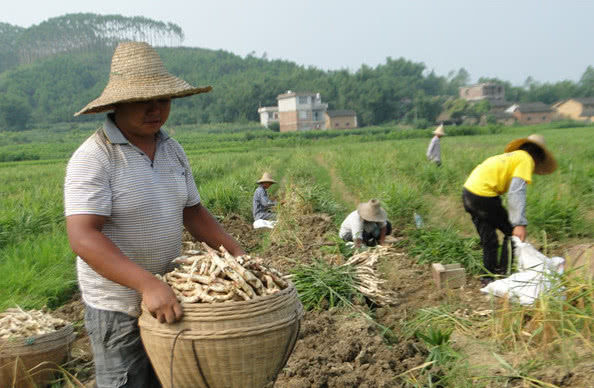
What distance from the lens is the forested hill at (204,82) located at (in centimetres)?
7919

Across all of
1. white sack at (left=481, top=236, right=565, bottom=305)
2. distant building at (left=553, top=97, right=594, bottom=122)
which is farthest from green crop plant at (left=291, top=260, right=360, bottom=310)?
distant building at (left=553, top=97, right=594, bottom=122)

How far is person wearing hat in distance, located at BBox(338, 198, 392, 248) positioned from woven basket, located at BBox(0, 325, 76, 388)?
10.1 feet

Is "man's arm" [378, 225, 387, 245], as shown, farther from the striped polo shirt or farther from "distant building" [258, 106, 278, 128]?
"distant building" [258, 106, 278, 128]

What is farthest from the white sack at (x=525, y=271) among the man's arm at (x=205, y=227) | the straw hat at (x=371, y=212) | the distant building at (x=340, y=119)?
the distant building at (x=340, y=119)

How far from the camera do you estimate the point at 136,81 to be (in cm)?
210

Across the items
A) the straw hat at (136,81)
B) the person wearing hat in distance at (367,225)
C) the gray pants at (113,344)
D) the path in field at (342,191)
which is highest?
the straw hat at (136,81)

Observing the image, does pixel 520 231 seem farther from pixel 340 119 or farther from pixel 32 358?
pixel 340 119

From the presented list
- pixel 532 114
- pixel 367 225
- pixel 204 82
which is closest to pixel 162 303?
pixel 367 225

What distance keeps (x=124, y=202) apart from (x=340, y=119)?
246 ft

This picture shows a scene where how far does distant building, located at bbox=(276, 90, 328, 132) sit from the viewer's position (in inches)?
2808

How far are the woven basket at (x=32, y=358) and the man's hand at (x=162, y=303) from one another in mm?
1707

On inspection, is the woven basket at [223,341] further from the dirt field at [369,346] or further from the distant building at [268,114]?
the distant building at [268,114]

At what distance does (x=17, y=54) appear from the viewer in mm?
125125

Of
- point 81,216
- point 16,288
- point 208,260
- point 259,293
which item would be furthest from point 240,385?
point 16,288
